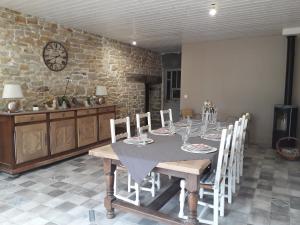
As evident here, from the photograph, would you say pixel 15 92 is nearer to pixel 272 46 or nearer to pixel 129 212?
pixel 129 212

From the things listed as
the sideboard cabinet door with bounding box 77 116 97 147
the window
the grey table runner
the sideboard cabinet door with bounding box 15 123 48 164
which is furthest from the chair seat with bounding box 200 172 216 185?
the window

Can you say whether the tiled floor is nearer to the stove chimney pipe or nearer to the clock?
the stove chimney pipe

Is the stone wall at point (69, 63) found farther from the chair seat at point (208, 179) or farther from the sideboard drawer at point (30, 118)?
Answer: the chair seat at point (208, 179)

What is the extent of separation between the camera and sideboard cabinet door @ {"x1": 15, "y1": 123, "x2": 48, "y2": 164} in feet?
12.3

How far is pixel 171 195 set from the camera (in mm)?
2891

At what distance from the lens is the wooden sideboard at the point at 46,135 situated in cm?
372

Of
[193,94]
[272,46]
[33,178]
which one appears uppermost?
[272,46]

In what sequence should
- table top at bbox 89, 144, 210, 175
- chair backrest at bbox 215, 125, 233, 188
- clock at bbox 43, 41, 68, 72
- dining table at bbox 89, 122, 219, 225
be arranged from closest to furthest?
table top at bbox 89, 144, 210, 175, dining table at bbox 89, 122, 219, 225, chair backrest at bbox 215, 125, 233, 188, clock at bbox 43, 41, 68, 72

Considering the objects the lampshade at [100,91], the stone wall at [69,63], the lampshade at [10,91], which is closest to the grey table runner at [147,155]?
the lampshade at [10,91]

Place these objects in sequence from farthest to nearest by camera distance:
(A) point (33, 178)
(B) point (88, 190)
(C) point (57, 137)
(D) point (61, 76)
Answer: (D) point (61, 76)
(C) point (57, 137)
(A) point (33, 178)
(B) point (88, 190)

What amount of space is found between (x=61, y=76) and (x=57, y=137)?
4.74 feet

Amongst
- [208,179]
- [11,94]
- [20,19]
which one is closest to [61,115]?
[11,94]

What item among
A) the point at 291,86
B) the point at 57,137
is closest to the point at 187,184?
the point at 57,137

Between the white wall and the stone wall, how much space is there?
1787mm
